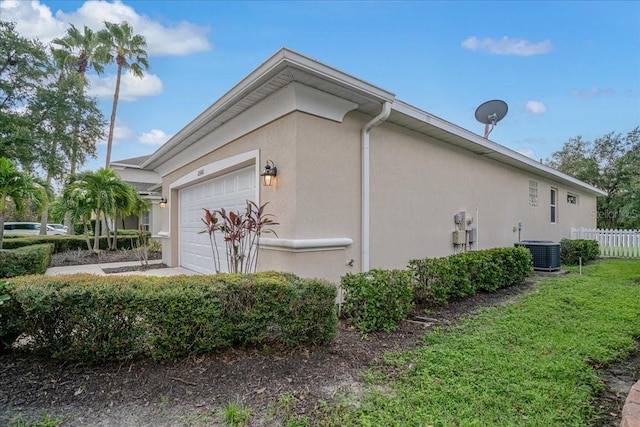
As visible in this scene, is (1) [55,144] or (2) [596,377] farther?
(1) [55,144]

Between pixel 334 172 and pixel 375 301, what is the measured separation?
212 centimetres

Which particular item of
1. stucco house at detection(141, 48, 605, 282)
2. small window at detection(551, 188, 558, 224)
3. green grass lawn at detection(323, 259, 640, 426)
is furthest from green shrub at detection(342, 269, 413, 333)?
small window at detection(551, 188, 558, 224)

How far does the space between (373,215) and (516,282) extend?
13.5ft

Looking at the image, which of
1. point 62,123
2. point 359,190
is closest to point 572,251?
point 359,190

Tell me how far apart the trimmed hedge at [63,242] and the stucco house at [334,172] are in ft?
22.1

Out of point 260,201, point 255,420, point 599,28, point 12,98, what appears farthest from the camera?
point 12,98

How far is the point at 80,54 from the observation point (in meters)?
21.0

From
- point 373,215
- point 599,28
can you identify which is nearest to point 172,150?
point 373,215

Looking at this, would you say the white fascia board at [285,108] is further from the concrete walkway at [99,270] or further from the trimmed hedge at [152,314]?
the concrete walkway at [99,270]

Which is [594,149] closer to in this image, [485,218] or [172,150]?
[485,218]

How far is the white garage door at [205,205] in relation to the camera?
649 centimetres

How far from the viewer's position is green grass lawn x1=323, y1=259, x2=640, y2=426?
7.83ft

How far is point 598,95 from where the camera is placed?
15578 mm

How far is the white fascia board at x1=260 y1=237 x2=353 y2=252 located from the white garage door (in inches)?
51.4
